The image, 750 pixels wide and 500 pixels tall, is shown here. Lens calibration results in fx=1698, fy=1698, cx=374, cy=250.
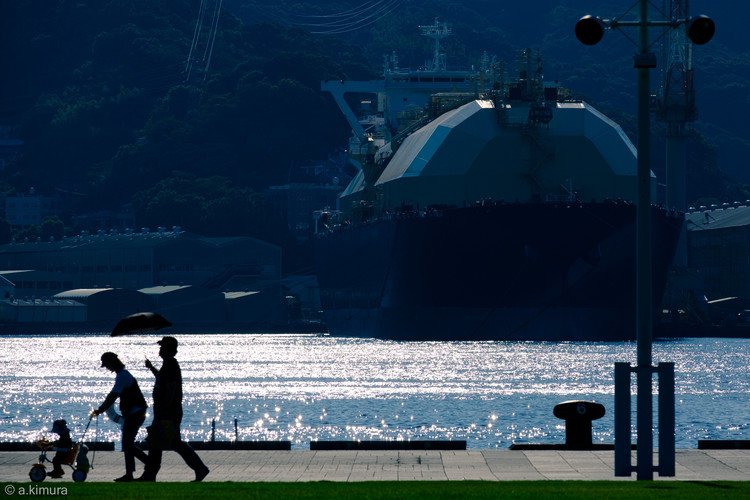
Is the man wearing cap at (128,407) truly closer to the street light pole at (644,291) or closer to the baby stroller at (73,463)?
the baby stroller at (73,463)

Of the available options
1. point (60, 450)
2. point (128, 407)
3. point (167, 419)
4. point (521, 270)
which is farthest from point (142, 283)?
point (167, 419)

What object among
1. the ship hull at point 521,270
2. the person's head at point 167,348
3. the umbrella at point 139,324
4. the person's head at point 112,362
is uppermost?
the ship hull at point 521,270

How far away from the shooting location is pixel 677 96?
131m

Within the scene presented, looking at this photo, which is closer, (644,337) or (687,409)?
(644,337)

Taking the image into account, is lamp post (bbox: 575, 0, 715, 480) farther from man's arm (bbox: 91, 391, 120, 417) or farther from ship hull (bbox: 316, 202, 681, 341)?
ship hull (bbox: 316, 202, 681, 341)

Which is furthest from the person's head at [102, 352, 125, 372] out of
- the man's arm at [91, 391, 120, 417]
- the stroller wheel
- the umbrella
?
the stroller wheel

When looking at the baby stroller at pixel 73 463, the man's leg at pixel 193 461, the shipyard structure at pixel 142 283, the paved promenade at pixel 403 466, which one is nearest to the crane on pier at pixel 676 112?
the shipyard structure at pixel 142 283

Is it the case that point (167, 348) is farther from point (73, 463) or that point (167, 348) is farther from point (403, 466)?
point (403, 466)

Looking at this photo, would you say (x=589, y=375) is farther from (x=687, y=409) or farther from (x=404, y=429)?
(x=404, y=429)

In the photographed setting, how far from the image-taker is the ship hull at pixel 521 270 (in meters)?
Result: 92.3

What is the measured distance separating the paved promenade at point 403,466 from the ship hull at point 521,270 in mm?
66090

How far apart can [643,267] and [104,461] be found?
8363mm

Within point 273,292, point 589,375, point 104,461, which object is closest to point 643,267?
point 104,461

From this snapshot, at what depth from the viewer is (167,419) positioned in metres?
22.0
